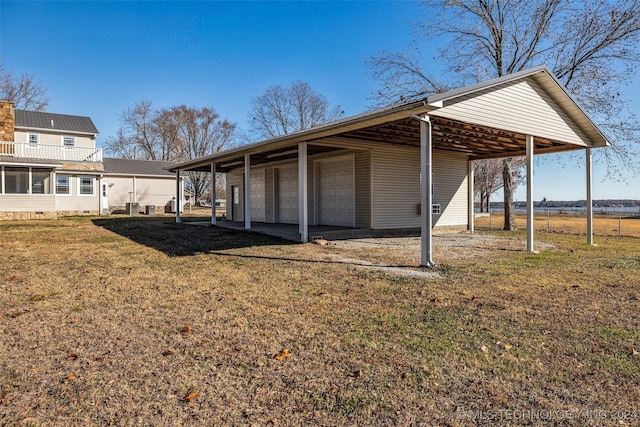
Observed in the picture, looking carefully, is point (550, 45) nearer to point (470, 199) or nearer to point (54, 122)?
point (470, 199)

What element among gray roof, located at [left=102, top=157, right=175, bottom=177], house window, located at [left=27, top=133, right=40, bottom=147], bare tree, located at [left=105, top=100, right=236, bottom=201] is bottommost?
gray roof, located at [left=102, top=157, right=175, bottom=177]

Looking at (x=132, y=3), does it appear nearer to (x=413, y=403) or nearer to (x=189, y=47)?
(x=189, y=47)

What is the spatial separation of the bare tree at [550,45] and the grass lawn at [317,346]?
35.7 feet

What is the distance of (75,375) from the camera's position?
2.83 m

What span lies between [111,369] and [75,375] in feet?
0.77

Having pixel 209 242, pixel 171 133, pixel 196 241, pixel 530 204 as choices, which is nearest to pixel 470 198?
pixel 530 204

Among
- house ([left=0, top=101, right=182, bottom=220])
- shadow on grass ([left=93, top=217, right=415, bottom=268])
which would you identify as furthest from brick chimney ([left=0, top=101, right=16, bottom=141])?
shadow on grass ([left=93, top=217, right=415, bottom=268])

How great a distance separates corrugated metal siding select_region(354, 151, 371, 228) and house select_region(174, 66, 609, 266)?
33 millimetres

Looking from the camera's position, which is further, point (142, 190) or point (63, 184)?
point (142, 190)

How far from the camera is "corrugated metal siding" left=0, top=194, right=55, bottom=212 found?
1958cm

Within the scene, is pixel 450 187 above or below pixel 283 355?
above

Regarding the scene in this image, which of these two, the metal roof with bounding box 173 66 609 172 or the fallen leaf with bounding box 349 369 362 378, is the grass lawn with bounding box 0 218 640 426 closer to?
the fallen leaf with bounding box 349 369 362 378

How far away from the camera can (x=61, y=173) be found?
23172 mm

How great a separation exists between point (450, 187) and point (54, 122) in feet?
90.5
